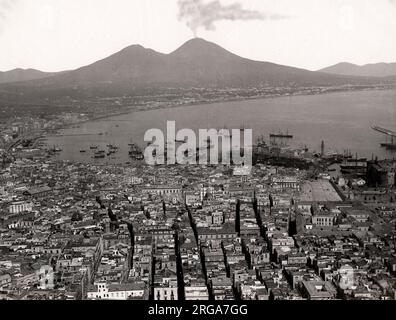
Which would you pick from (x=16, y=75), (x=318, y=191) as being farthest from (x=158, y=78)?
(x=318, y=191)

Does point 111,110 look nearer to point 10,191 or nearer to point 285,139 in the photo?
point 285,139

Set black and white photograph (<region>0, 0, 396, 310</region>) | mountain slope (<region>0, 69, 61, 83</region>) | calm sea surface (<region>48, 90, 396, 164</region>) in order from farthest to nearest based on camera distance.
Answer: calm sea surface (<region>48, 90, 396, 164</region>)
mountain slope (<region>0, 69, 61, 83</region>)
black and white photograph (<region>0, 0, 396, 310</region>)

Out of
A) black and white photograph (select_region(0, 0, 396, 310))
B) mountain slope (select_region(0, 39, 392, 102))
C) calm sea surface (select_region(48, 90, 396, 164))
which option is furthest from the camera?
calm sea surface (select_region(48, 90, 396, 164))

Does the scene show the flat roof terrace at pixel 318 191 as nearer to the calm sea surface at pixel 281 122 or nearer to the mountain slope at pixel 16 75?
the calm sea surface at pixel 281 122

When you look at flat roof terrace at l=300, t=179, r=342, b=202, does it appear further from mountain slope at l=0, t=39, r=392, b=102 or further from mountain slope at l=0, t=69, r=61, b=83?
mountain slope at l=0, t=69, r=61, b=83

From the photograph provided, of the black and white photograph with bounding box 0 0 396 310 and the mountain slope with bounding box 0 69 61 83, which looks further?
the mountain slope with bounding box 0 69 61 83

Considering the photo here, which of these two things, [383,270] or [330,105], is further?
[330,105]
